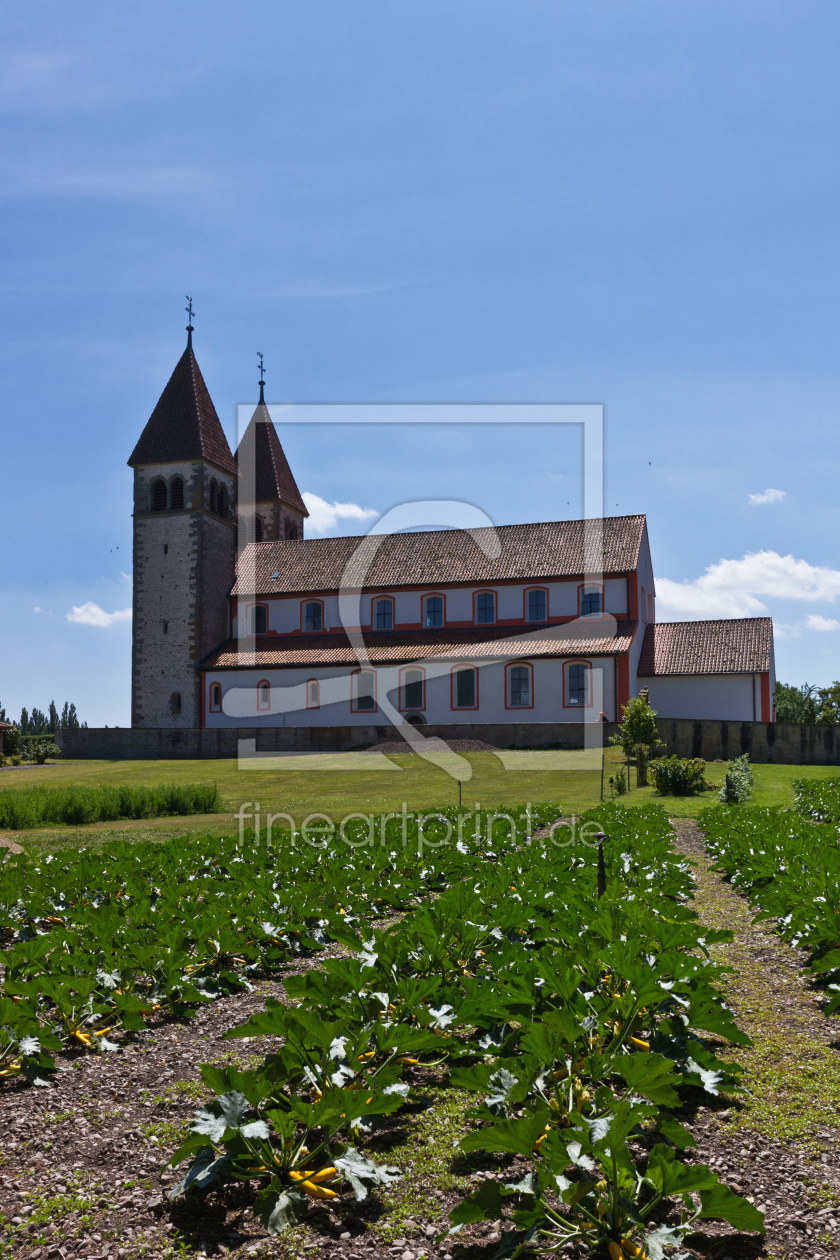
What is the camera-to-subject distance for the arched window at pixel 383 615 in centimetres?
4728

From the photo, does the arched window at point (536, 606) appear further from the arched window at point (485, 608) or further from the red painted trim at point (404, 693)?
the red painted trim at point (404, 693)

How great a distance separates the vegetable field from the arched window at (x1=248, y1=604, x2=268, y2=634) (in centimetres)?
4079

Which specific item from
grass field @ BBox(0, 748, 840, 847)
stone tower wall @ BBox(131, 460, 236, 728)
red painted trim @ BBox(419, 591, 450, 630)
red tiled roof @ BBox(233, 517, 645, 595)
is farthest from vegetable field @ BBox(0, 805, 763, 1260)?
stone tower wall @ BBox(131, 460, 236, 728)

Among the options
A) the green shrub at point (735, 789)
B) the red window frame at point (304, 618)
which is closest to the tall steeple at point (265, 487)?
the red window frame at point (304, 618)

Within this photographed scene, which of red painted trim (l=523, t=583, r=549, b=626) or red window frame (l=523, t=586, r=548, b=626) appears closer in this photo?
red painted trim (l=523, t=583, r=549, b=626)

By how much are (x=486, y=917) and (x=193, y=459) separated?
45.4 metres

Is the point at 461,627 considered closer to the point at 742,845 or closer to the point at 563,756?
the point at 563,756

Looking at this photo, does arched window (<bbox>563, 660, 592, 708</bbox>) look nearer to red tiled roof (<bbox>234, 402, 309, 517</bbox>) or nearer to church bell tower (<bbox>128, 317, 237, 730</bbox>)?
church bell tower (<bbox>128, 317, 237, 730</bbox>)

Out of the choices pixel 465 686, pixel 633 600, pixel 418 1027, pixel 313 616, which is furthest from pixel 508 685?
pixel 418 1027

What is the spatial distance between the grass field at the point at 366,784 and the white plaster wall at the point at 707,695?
7.75 meters

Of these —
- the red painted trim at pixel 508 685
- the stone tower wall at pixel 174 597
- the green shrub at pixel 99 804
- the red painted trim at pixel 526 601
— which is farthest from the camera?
the stone tower wall at pixel 174 597

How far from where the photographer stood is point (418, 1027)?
16.4 ft

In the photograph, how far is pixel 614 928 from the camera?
578 cm

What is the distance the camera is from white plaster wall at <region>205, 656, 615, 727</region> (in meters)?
40.6
